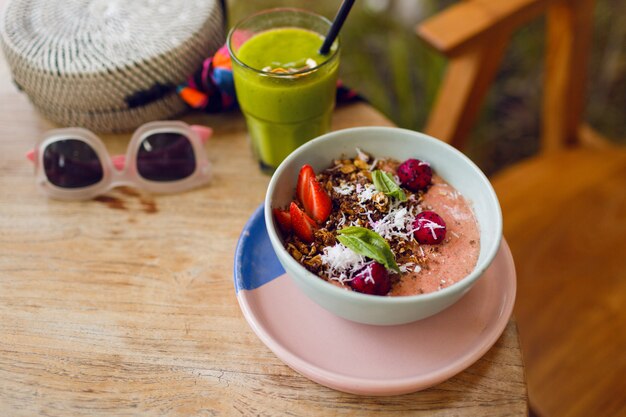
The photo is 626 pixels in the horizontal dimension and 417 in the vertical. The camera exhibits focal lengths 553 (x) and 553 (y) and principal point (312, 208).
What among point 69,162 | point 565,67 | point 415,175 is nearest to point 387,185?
point 415,175

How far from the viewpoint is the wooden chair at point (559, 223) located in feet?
3.92

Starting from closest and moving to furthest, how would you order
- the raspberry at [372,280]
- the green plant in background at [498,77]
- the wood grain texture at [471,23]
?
the raspberry at [372,280]
the wood grain texture at [471,23]
the green plant in background at [498,77]

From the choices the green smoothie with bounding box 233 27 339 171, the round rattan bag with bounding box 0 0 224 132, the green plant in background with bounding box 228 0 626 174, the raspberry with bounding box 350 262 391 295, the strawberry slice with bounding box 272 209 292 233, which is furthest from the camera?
the green plant in background with bounding box 228 0 626 174

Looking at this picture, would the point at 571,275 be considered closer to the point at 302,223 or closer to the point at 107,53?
the point at 302,223

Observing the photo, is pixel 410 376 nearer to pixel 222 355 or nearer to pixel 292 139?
pixel 222 355

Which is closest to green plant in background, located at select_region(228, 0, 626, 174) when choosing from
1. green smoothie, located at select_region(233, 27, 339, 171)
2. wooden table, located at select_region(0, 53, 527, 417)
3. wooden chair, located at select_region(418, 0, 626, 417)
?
wooden chair, located at select_region(418, 0, 626, 417)

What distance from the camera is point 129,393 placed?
0.83 metres

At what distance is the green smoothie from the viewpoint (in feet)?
3.33

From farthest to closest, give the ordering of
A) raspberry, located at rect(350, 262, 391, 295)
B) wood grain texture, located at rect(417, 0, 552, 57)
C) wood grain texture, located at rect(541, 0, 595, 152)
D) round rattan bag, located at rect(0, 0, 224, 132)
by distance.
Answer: wood grain texture, located at rect(541, 0, 595, 152) < wood grain texture, located at rect(417, 0, 552, 57) < round rattan bag, located at rect(0, 0, 224, 132) < raspberry, located at rect(350, 262, 391, 295)

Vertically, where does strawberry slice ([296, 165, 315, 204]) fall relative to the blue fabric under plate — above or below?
above

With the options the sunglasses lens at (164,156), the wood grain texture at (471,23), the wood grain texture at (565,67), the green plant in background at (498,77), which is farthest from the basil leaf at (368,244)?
the green plant in background at (498,77)

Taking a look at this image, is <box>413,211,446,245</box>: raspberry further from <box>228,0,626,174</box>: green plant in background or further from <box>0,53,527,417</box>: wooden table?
<box>228,0,626,174</box>: green plant in background

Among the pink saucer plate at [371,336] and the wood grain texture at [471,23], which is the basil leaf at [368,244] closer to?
the pink saucer plate at [371,336]

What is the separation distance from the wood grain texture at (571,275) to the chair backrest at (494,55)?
19 cm
